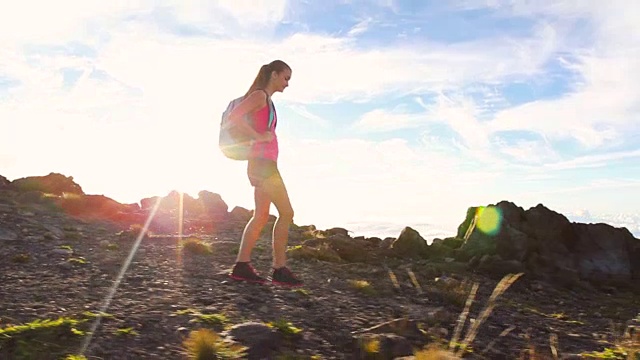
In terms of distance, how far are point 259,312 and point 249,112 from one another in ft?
8.60

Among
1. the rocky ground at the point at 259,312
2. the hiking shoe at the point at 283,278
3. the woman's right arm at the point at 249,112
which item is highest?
the woman's right arm at the point at 249,112

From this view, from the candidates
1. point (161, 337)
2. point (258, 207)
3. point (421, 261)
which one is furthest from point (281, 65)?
point (421, 261)

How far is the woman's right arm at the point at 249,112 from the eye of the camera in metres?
7.14

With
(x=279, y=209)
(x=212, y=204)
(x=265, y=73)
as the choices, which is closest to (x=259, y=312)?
(x=279, y=209)

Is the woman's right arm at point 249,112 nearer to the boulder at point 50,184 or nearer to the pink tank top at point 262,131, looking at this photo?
the pink tank top at point 262,131

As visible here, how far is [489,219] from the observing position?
17.3 meters

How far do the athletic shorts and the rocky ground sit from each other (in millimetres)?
1509

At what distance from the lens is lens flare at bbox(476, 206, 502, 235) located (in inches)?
664

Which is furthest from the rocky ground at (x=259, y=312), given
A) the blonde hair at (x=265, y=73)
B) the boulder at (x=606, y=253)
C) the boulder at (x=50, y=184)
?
the boulder at (x=50, y=184)

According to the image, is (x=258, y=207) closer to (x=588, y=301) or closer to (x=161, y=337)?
(x=161, y=337)

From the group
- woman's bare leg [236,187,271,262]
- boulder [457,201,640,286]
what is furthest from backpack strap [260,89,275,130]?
boulder [457,201,640,286]

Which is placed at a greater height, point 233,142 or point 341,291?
point 233,142

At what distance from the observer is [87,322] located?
16.9 feet

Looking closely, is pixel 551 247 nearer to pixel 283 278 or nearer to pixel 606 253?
pixel 606 253
